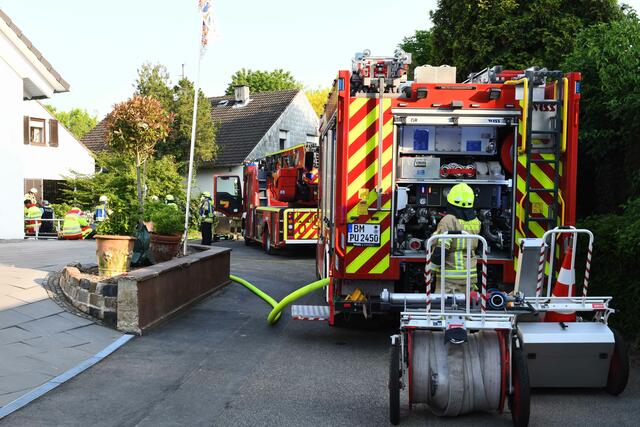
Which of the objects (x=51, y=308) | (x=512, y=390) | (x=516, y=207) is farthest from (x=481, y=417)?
(x=51, y=308)

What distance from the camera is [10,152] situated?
18.6 m

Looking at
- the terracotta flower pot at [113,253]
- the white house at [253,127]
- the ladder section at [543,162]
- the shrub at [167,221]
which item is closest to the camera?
the ladder section at [543,162]

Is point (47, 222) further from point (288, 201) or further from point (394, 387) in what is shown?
point (394, 387)

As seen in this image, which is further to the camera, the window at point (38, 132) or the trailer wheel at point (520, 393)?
the window at point (38, 132)

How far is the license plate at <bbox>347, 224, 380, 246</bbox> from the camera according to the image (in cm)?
783

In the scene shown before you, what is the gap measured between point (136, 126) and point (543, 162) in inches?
270

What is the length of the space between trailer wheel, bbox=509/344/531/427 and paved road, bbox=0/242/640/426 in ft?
0.97

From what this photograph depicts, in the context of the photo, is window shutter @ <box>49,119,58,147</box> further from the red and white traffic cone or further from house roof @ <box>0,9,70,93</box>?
the red and white traffic cone

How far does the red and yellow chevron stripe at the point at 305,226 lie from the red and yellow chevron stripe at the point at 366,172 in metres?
10.9

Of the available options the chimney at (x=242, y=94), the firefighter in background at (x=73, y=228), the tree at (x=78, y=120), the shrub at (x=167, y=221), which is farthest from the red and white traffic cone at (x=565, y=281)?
the tree at (x=78, y=120)

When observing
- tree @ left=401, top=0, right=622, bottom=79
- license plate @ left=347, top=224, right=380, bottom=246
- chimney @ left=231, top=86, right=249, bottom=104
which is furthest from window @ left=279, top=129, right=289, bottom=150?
license plate @ left=347, top=224, right=380, bottom=246

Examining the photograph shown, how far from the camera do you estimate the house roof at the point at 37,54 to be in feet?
61.0

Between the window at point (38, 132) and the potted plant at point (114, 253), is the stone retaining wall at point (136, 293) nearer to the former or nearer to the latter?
the potted plant at point (114, 253)

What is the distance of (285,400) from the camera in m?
6.04
